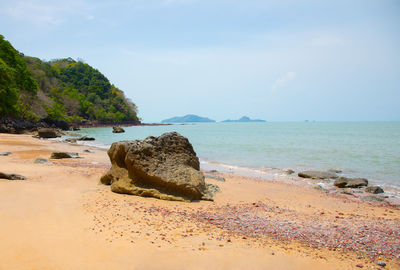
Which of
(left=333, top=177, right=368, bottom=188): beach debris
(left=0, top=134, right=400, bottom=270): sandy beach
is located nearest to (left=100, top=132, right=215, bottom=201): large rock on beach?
(left=0, top=134, right=400, bottom=270): sandy beach

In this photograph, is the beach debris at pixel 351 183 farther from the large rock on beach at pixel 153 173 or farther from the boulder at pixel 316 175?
the large rock on beach at pixel 153 173

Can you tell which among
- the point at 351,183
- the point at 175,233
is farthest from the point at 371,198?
the point at 175,233

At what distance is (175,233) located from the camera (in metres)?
5.12

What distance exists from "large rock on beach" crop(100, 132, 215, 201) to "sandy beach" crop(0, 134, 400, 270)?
14.7 inches

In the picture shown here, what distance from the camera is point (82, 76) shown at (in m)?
112

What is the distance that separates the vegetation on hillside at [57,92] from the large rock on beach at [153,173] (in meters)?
34.6

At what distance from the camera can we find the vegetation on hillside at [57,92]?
3915 cm

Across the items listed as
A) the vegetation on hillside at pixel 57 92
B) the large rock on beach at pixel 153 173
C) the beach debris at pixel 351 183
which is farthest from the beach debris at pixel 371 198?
the vegetation on hillside at pixel 57 92

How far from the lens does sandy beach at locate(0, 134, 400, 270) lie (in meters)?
4.02

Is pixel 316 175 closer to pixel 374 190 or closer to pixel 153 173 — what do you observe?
pixel 374 190

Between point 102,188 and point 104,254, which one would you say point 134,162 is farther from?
point 104,254

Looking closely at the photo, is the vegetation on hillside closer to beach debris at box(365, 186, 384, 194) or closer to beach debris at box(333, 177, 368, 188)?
beach debris at box(333, 177, 368, 188)

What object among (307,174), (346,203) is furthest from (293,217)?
(307,174)

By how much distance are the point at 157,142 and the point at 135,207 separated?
273 cm
